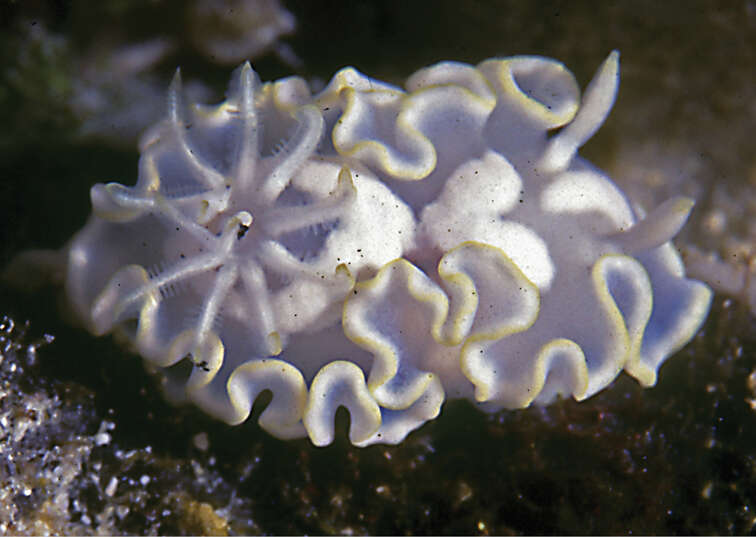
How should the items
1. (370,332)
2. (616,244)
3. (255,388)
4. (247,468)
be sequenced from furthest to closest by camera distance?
(247,468)
(616,244)
(255,388)
(370,332)

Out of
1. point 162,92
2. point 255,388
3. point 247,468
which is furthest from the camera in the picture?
point 162,92

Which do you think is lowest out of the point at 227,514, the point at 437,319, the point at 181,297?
the point at 227,514

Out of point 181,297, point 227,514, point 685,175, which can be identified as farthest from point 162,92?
point 685,175

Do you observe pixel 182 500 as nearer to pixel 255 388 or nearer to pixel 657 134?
pixel 255 388

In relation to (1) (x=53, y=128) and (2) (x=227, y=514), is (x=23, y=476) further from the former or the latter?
(1) (x=53, y=128)

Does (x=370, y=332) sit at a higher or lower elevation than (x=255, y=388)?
higher

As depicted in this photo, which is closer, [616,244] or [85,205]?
[616,244]
